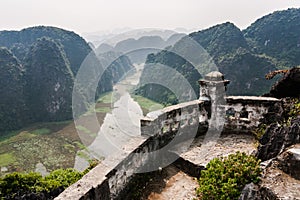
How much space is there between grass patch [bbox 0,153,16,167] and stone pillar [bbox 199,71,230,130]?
32896 millimetres

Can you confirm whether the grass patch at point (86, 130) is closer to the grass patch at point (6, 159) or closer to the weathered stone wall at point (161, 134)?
the grass patch at point (6, 159)

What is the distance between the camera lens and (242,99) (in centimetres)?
669

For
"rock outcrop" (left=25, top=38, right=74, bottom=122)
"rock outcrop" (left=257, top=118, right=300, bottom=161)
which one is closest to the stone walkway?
"rock outcrop" (left=257, top=118, right=300, bottom=161)

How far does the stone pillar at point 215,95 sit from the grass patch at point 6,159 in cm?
3290

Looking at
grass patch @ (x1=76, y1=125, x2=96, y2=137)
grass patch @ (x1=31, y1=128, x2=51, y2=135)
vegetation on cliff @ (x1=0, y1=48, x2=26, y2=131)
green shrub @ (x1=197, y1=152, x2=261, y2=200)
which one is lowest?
grass patch @ (x1=31, y1=128, x2=51, y2=135)

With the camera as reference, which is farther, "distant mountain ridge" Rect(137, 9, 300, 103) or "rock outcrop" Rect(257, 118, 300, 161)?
"distant mountain ridge" Rect(137, 9, 300, 103)

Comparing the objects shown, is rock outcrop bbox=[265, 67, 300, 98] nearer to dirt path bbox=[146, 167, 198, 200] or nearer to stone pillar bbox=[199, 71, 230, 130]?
stone pillar bbox=[199, 71, 230, 130]

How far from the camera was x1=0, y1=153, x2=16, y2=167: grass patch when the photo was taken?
34188 millimetres

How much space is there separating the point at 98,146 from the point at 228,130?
3078 cm

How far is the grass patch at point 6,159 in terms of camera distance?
112ft

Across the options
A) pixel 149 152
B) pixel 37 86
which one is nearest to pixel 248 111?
pixel 149 152

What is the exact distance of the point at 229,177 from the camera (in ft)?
13.9

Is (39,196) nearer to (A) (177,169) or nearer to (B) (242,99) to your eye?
(A) (177,169)

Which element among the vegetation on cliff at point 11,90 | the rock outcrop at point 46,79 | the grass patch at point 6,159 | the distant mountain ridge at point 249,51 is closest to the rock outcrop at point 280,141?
the grass patch at point 6,159
